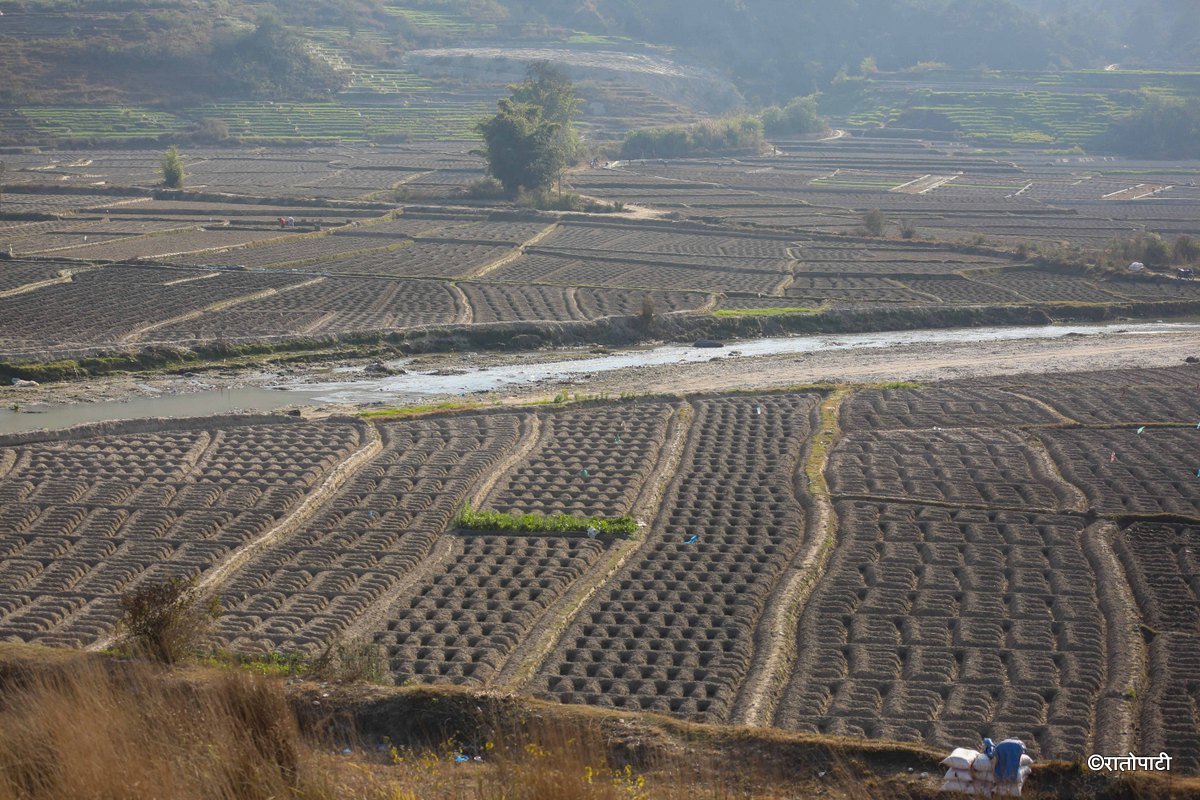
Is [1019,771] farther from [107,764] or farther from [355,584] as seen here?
[355,584]

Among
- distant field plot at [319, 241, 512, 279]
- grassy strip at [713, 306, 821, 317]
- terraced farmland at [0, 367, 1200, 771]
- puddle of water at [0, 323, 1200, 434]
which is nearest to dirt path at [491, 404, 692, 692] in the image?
terraced farmland at [0, 367, 1200, 771]

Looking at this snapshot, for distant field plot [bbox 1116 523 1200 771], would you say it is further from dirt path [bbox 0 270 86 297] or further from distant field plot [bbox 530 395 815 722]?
dirt path [bbox 0 270 86 297]

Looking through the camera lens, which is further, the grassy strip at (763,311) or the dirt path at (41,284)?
the grassy strip at (763,311)

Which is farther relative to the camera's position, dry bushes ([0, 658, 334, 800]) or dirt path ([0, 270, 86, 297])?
dirt path ([0, 270, 86, 297])

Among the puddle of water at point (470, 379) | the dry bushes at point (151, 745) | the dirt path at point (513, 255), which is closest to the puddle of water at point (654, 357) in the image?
the puddle of water at point (470, 379)

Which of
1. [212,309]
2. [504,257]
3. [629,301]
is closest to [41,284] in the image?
[212,309]

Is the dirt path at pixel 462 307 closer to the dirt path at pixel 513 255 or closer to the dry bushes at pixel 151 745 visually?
the dirt path at pixel 513 255
